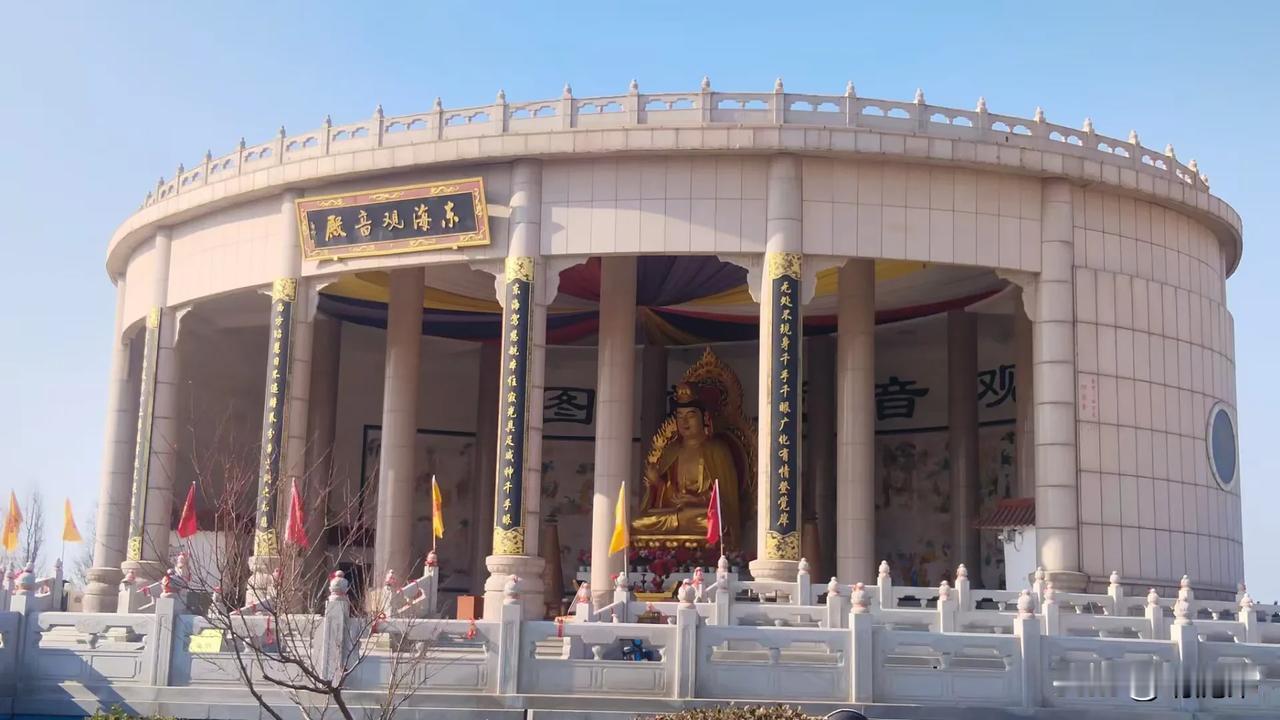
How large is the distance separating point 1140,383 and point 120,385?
1734 centimetres

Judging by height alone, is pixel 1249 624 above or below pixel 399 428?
below

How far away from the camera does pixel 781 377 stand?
20281 millimetres

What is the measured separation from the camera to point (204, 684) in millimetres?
14203

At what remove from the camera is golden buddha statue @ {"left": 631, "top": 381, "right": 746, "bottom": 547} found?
87.5 feet

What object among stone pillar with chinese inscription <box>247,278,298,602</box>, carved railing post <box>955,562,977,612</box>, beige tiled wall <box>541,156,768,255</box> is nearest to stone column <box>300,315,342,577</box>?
stone pillar with chinese inscription <box>247,278,298,602</box>

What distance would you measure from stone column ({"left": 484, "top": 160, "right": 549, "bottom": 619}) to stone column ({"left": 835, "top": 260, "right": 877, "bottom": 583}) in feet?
14.9

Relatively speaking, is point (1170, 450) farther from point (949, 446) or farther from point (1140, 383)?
point (949, 446)

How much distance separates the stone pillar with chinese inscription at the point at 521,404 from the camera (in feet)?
67.5

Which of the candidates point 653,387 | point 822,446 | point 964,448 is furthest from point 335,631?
point 822,446

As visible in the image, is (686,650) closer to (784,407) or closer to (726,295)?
(784,407)

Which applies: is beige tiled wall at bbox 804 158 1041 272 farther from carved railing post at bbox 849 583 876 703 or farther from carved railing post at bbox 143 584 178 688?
carved railing post at bbox 143 584 178 688

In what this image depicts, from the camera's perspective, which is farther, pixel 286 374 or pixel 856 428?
pixel 286 374

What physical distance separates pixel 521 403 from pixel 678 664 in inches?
295

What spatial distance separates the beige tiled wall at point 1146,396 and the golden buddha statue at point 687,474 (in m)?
7.86
